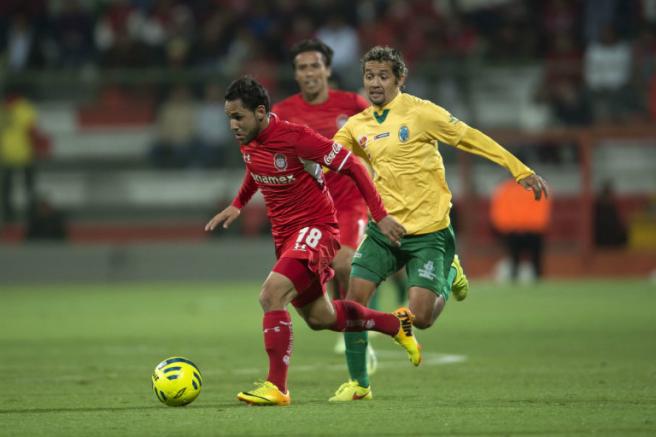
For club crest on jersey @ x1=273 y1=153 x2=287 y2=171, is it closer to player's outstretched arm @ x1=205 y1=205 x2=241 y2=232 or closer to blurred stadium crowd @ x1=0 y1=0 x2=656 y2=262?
player's outstretched arm @ x1=205 y1=205 x2=241 y2=232

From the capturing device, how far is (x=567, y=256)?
22672 millimetres

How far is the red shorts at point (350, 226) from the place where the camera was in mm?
10266

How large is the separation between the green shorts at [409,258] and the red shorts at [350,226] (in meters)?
1.44

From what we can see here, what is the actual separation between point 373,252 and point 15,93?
15087mm

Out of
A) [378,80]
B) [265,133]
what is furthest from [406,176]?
[265,133]

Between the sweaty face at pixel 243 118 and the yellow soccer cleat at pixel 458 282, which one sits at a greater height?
the sweaty face at pixel 243 118

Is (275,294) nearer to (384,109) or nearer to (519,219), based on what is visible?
(384,109)

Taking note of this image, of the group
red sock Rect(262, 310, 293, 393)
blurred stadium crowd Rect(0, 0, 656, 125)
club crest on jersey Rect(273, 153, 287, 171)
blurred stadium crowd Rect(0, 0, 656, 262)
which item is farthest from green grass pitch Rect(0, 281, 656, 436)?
blurred stadium crowd Rect(0, 0, 656, 125)

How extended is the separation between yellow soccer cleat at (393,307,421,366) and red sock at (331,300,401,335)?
0.08 m

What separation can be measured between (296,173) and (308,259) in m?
0.56

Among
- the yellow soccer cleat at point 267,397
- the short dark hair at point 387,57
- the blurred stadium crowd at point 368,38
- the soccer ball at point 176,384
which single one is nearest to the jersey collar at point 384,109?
the short dark hair at point 387,57

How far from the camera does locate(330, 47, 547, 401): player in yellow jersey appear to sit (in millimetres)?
8586

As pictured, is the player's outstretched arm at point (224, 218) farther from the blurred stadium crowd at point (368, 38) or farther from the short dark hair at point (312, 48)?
the blurred stadium crowd at point (368, 38)

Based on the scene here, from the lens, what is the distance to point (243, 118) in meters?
7.85
